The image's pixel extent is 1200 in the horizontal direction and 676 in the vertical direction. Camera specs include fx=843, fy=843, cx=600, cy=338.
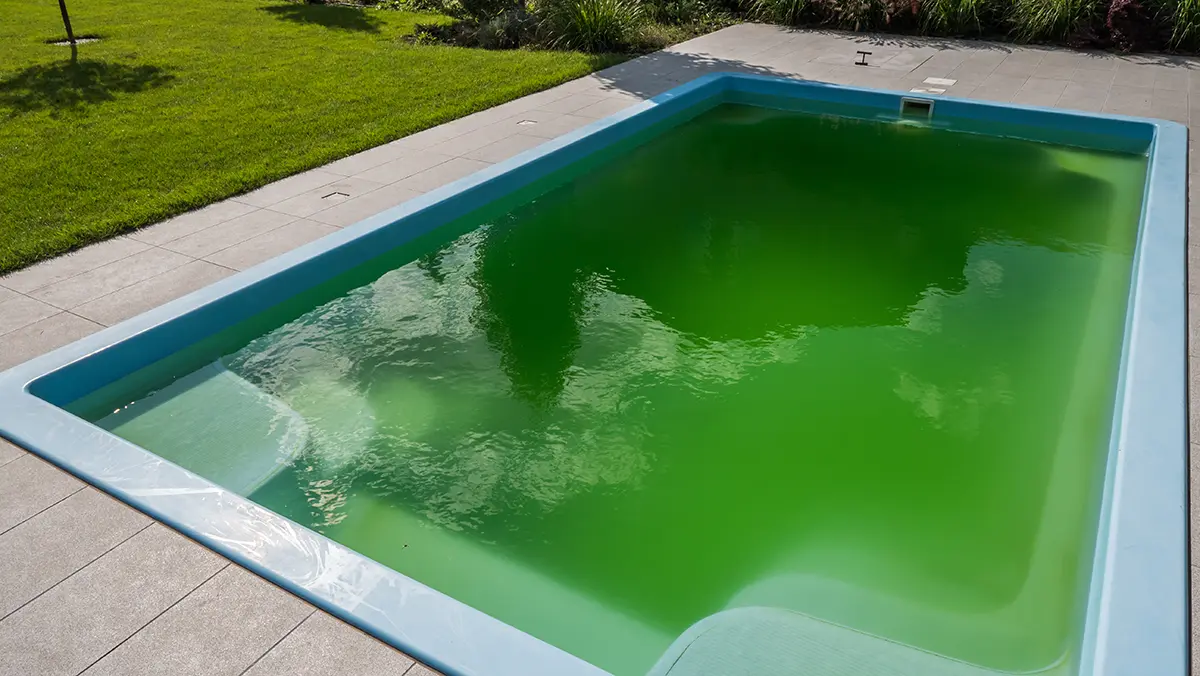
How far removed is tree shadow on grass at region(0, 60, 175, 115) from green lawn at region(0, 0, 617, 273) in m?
0.02

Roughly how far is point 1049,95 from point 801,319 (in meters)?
4.25

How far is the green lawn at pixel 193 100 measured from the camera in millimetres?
5180

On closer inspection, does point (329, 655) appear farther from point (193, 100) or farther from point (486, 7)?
point (486, 7)

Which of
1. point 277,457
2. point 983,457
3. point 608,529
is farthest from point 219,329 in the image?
point 983,457

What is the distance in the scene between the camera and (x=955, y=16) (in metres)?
9.33

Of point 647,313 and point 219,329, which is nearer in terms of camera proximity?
point 219,329

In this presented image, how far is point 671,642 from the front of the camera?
278cm

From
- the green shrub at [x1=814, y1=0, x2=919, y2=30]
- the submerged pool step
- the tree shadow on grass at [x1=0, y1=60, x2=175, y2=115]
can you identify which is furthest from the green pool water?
the green shrub at [x1=814, y1=0, x2=919, y2=30]

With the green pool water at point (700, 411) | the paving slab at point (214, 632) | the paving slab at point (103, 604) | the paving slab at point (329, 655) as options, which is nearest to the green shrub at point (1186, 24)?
the green pool water at point (700, 411)

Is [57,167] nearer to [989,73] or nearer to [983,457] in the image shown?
[983,457]

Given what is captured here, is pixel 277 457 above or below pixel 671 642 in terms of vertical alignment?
above

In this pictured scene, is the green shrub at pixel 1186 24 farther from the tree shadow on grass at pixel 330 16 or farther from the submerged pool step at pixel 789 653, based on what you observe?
the tree shadow on grass at pixel 330 16

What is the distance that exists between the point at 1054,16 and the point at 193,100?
8.49m

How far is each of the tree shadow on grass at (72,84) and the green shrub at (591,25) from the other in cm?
385
